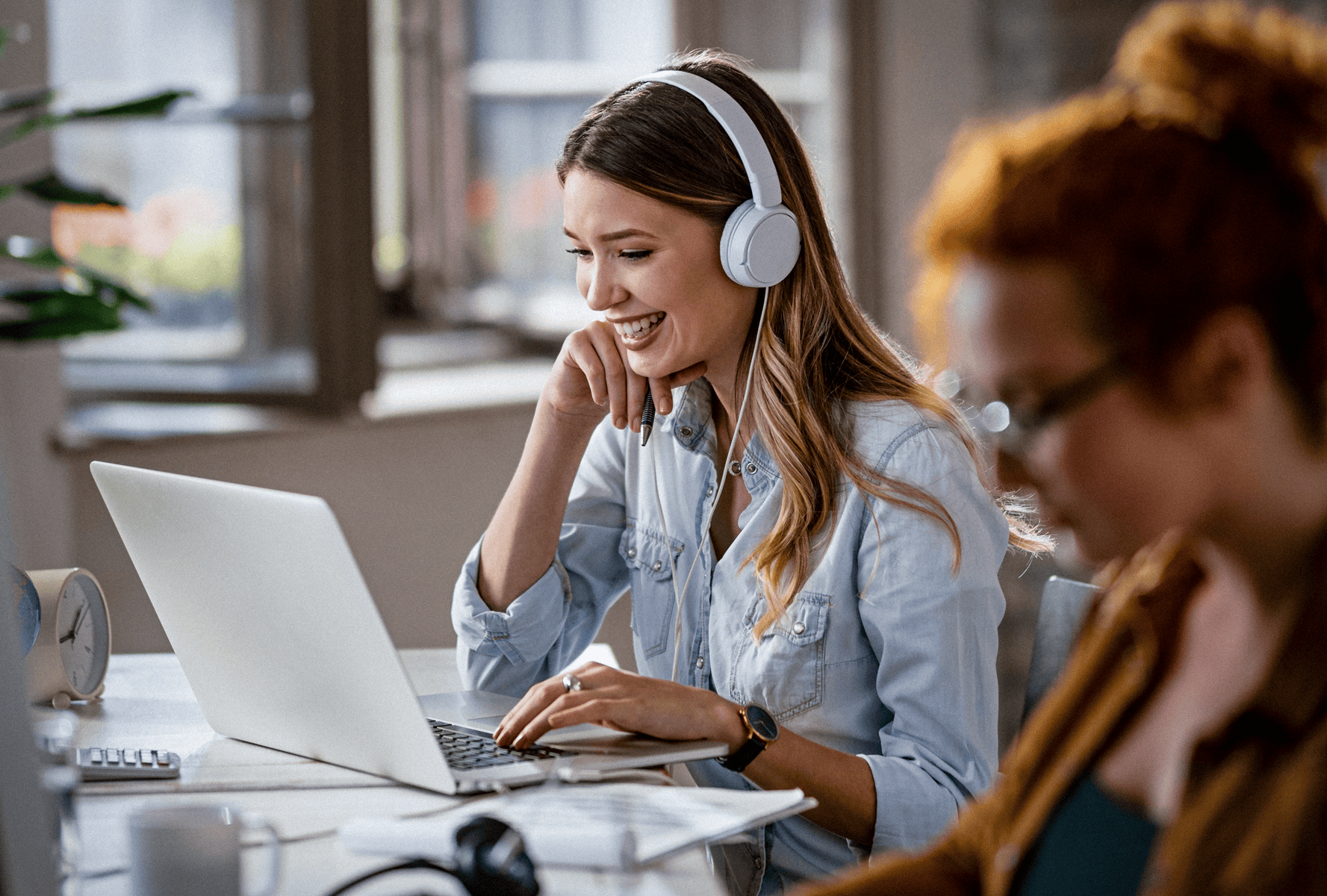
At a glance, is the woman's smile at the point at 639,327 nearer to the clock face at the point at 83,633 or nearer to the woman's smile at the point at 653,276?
the woman's smile at the point at 653,276

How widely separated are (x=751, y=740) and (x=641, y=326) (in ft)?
1.58

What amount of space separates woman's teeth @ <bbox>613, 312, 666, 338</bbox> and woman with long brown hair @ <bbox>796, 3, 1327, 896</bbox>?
0.69 m

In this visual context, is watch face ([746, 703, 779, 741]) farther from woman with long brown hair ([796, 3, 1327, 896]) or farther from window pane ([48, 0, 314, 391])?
window pane ([48, 0, 314, 391])

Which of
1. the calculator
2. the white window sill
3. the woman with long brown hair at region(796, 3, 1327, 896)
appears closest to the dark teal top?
the woman with long brown hair at region(796, 3, 1327, 896)

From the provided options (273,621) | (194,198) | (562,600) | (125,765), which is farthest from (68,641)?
(194,198)

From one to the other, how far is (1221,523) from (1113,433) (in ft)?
0.21

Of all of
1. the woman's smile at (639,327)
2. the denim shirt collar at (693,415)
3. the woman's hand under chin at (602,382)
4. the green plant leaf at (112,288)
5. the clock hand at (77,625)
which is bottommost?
the clock hand at (77,625)

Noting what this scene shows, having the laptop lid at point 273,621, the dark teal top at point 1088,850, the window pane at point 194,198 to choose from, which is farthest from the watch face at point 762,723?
the window pane at point 194,198

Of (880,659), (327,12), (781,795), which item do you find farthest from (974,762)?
(327,12)

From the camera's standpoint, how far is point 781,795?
90 centimetres

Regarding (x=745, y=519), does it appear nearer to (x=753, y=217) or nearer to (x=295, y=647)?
(x=753, y=217)

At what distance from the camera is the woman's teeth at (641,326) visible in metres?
1.34

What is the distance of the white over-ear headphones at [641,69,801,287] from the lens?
4.15 feet

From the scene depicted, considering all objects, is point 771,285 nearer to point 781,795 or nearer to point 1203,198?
point 781,795
